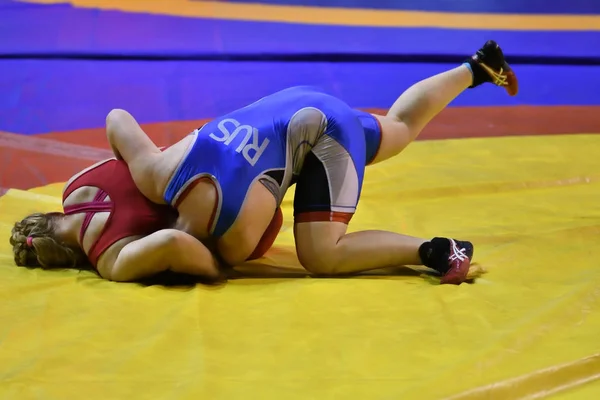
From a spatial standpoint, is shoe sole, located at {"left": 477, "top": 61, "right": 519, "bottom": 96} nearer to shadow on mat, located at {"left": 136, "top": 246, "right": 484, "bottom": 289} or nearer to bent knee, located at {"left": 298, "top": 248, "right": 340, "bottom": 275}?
shadow on mat, located at {"left": 136, "top": 246, "right": 484, "bottom": 289}

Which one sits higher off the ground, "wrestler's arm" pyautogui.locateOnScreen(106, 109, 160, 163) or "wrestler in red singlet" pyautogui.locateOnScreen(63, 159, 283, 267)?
"wrestler's arm" pyautogui.locateOnScreen(106, 109, 160, 163)

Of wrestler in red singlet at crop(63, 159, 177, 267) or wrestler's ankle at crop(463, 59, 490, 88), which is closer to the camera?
wrestler in red singlet at crop(63, 159, 177, 267)

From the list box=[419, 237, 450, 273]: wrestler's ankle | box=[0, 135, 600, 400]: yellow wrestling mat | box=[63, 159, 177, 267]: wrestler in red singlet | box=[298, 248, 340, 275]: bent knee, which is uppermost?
box=[63, 159, 177, 267]: wrestler in red singlet

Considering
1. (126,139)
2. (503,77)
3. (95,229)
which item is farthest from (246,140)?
(503,77)

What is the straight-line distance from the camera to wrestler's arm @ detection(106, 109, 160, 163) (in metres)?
2.19

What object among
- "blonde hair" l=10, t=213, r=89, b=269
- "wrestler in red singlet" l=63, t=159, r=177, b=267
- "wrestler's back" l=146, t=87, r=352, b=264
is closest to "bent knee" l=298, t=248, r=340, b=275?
"wrestler's back" l=146, t=87, r=352, b=264

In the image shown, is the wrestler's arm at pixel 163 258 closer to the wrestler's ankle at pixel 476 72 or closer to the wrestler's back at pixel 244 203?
the wrestler's back at pixel 244 203

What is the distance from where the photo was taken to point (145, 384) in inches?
61.1

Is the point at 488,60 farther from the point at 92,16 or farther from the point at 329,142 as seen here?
the point at 92,16

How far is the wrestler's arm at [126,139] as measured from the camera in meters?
2.19

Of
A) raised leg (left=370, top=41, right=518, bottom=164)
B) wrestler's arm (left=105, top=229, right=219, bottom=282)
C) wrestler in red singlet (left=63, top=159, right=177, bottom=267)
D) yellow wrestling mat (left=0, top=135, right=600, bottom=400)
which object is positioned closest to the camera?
yellow wrestling mat (left=0, top=135, right=600, bottom=400)

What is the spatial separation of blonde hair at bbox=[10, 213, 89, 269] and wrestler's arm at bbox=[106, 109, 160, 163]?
0.24 m

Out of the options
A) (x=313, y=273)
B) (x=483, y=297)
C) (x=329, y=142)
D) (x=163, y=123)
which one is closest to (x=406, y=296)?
(x=483, y=297)

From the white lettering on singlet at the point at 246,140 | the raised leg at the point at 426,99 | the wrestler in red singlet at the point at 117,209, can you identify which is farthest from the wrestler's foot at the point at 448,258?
the wrestler in red singlet at the point at 117,209
